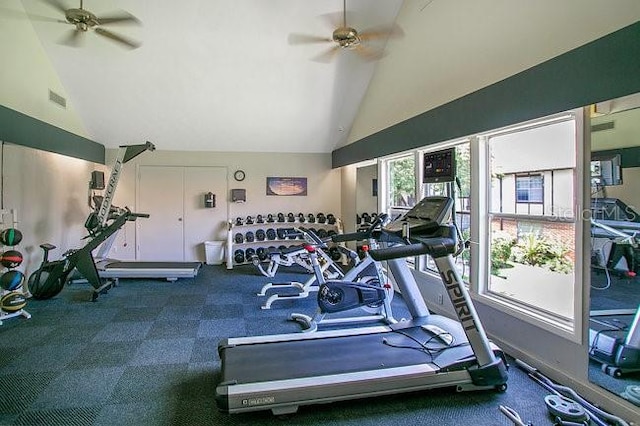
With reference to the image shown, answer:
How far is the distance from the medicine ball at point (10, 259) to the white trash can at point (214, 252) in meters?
3.59

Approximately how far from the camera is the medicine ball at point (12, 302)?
4059 mm

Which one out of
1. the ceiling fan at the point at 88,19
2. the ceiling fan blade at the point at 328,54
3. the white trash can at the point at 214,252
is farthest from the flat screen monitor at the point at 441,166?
the white trash can at the point at 214,252

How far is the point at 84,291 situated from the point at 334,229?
16.0 feet

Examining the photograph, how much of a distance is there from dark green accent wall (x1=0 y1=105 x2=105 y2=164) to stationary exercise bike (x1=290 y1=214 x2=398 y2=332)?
4.18 metres

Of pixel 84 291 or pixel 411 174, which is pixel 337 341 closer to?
pixel 411 174

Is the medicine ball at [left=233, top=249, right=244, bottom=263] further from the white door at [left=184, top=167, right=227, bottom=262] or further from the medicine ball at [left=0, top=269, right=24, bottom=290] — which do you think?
the medicine ball at [left=0, top=269, right=24, bottom=290]

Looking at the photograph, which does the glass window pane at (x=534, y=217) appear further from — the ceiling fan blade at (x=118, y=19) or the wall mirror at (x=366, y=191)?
the ceiling fan blade at (x=118, y=19)

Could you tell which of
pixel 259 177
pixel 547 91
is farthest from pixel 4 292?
pixel 547 91

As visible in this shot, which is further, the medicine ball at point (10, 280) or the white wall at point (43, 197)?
the white wall at point (43, 197)

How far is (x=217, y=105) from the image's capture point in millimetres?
6449

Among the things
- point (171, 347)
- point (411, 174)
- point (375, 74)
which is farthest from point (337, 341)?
point (375, 74)

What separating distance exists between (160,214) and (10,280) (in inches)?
145

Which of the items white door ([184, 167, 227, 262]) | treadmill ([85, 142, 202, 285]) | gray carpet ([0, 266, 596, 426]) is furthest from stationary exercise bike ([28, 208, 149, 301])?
white door ([184, 167, 227, 262])

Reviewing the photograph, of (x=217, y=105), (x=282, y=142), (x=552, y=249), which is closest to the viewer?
(x=552, y=249)
